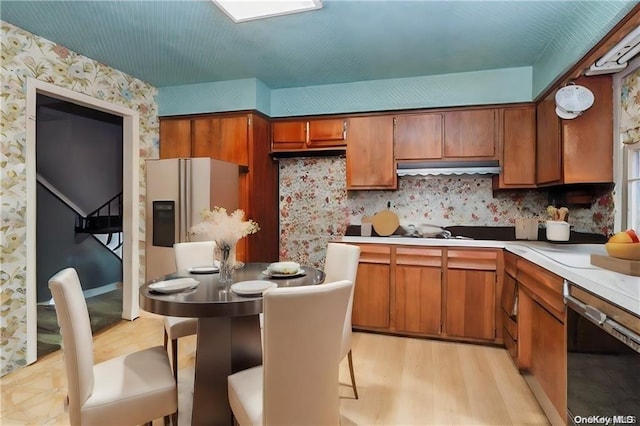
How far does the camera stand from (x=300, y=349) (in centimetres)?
121

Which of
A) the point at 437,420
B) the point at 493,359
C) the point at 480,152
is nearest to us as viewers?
the point at 437,420

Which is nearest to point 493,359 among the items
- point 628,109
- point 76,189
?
point 628,109

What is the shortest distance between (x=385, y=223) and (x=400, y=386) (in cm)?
164

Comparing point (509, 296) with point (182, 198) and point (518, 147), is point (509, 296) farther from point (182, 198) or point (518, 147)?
point (182, 198)

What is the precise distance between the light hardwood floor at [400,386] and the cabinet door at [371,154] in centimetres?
152

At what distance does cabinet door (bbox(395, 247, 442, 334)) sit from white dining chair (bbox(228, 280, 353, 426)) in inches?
76.0

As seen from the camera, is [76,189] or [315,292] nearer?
[315,292]

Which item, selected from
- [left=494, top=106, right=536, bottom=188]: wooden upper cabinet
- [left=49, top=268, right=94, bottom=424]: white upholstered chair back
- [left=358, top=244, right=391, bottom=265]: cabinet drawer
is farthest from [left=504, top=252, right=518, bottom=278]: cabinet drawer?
[left=49, top=268, right=94, bottom=424]: white upholstered chair back

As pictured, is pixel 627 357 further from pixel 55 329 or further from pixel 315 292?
pixel 55 329

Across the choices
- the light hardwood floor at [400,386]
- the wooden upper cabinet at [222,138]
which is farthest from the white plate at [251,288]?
the wooden upper cabinet at [222,138]

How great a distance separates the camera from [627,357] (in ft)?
3.91

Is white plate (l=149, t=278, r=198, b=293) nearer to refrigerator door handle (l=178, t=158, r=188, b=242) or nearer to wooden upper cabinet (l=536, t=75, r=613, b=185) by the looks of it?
refrigerator door handle (l=178, t=158, r=188, b=242)

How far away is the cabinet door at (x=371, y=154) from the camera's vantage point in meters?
3.51

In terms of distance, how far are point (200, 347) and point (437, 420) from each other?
A: 1.36 metres
